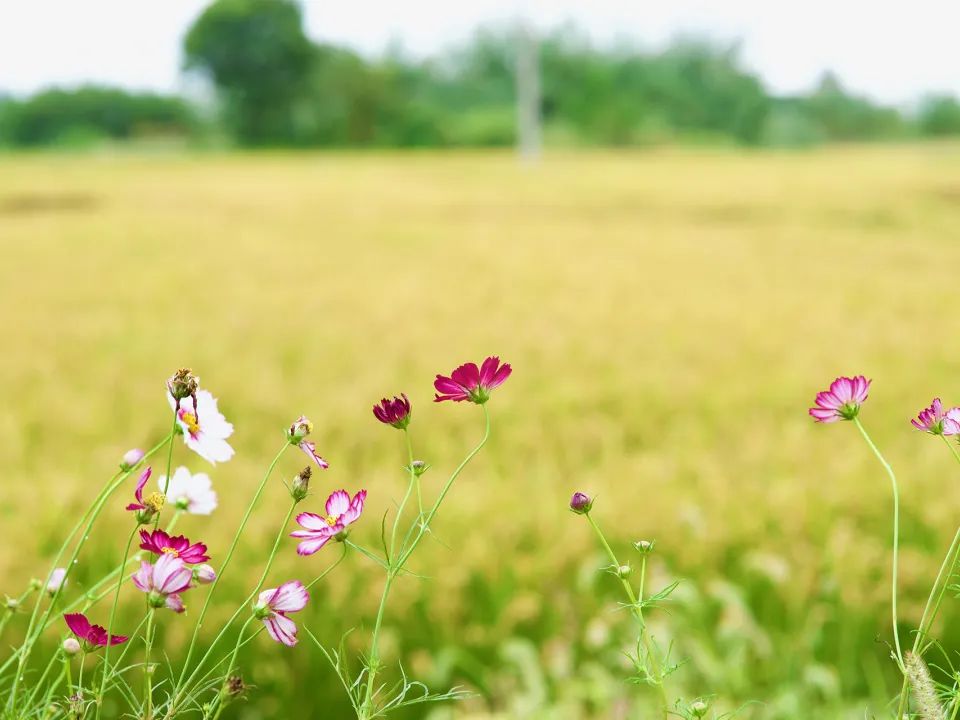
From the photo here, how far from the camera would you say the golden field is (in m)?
1.56

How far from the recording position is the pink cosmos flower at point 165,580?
0.39m

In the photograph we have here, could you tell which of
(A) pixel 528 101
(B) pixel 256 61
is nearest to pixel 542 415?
(A) pixel 528 101

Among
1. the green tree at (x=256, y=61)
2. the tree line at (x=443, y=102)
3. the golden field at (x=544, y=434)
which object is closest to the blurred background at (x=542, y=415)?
the golden field at (x=544, y=434)

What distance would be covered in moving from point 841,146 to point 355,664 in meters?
18.1

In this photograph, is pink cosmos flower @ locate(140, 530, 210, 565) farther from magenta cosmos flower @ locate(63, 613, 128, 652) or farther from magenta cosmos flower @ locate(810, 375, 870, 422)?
magenta cosmos flower @ locate(810, 375, 870, 422)

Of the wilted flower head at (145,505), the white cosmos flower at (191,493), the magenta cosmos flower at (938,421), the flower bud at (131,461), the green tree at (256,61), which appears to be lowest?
the white cosmos flower at (191,493)

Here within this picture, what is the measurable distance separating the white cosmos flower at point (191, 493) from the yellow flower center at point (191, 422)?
3 centimetres

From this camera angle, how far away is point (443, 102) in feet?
72.6

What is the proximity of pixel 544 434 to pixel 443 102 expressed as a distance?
2062cm

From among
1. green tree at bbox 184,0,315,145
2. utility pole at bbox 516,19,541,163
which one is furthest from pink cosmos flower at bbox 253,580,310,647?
green tree at bbox 184,0,315,145

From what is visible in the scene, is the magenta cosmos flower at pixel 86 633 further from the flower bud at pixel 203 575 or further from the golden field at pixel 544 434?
the golden field at pixel 544 434

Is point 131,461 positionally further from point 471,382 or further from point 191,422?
point 471,382

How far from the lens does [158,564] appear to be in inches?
15.3

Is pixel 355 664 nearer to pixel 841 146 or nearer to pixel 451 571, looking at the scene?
pixel 451 571
